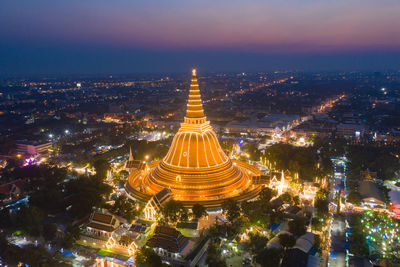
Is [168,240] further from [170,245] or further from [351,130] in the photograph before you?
[351,130]

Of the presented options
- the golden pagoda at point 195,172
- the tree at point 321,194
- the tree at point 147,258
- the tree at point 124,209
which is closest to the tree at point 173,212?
the golden pagoda at point 195,172

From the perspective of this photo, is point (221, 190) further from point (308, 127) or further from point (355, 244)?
point (308, 127)

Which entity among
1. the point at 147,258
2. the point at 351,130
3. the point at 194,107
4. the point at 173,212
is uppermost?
the point at 194,107

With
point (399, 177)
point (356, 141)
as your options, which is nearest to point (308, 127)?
point (356, 141)

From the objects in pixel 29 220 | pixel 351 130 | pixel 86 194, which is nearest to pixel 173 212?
pixel 86 194

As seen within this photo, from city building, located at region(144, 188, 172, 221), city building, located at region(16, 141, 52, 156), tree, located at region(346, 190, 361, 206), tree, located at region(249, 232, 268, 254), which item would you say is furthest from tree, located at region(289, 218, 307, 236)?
city building, located at region(16, 141, 52, 156)

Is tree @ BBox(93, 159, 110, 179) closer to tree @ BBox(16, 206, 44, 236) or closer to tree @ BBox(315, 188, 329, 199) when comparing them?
tree @ BBox(16, 206, 44, 236)
